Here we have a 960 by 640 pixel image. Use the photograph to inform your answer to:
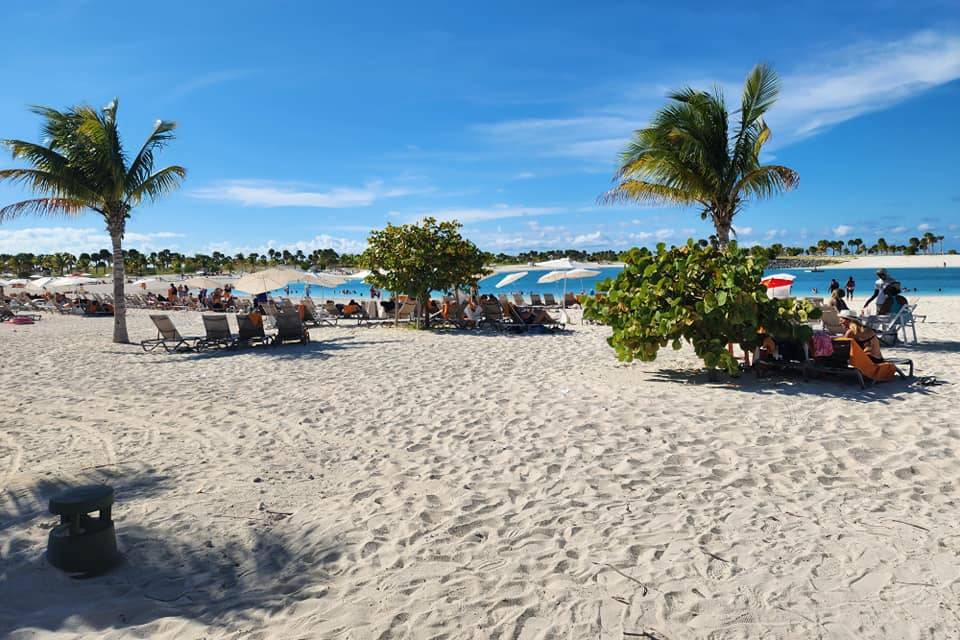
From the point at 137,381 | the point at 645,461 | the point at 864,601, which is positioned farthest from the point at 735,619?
the point at 137,381

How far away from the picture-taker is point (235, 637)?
8.74ft

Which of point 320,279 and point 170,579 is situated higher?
point 320,279

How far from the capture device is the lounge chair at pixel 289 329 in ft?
42.2

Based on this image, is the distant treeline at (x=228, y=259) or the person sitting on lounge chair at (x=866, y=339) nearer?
the person sitting on lounge chair at (x=866, y=339)

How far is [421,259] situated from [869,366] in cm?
1080

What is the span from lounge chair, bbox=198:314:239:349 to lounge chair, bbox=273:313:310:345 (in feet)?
2.93

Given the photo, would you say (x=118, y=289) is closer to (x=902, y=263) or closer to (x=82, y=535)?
(x=82, y=535)

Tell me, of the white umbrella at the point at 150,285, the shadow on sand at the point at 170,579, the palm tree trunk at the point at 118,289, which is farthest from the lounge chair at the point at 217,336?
the white umbrella at the point at 150,285

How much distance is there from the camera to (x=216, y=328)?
12.4m

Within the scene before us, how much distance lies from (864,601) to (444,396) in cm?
508

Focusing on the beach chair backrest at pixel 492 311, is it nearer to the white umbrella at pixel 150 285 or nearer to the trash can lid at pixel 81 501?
the trash can lid at pixel 81 501

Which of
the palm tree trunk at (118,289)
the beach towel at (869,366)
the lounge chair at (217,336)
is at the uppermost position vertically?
the palm tree trunk at (118,289)

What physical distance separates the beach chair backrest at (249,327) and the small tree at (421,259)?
4048mm

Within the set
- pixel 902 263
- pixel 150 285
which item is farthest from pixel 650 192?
pixel 902 263
